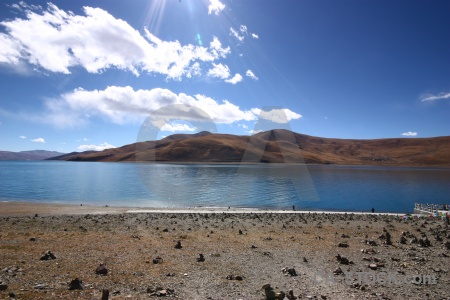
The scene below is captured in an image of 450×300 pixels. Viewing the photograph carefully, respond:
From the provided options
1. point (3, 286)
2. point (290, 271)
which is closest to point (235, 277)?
point (290, 271)

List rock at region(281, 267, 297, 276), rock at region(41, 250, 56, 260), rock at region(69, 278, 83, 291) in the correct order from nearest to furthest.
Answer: rock at region(69, 278, 83, 291) → rock at region(281, 267, 297, 276) → rock at region(41, 250, 56, 260)

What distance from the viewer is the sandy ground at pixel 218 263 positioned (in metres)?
12.8

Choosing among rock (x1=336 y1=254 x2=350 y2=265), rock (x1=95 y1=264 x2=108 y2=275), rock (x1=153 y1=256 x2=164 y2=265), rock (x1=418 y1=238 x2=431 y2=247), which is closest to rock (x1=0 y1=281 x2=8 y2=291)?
Result: rock (x1=95 y1=264 x2=108 y2=275)

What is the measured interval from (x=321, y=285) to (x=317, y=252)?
5.94 meters

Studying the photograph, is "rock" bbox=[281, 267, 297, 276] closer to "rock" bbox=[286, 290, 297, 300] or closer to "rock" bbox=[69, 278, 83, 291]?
"rock" bbox=[286, 290, 297, 300]

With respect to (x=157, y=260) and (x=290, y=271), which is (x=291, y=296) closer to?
(x=290, y=271)

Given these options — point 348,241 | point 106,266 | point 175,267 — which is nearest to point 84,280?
point 106,266

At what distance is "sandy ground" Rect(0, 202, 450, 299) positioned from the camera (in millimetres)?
12773

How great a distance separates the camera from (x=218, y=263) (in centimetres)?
1683

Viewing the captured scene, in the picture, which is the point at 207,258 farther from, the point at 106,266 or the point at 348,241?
the point at 348,241

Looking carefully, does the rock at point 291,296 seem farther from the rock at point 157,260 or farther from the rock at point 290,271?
the rock at point 157,260

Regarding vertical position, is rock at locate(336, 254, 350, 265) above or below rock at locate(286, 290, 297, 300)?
below

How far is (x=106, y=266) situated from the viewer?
15516 mm
